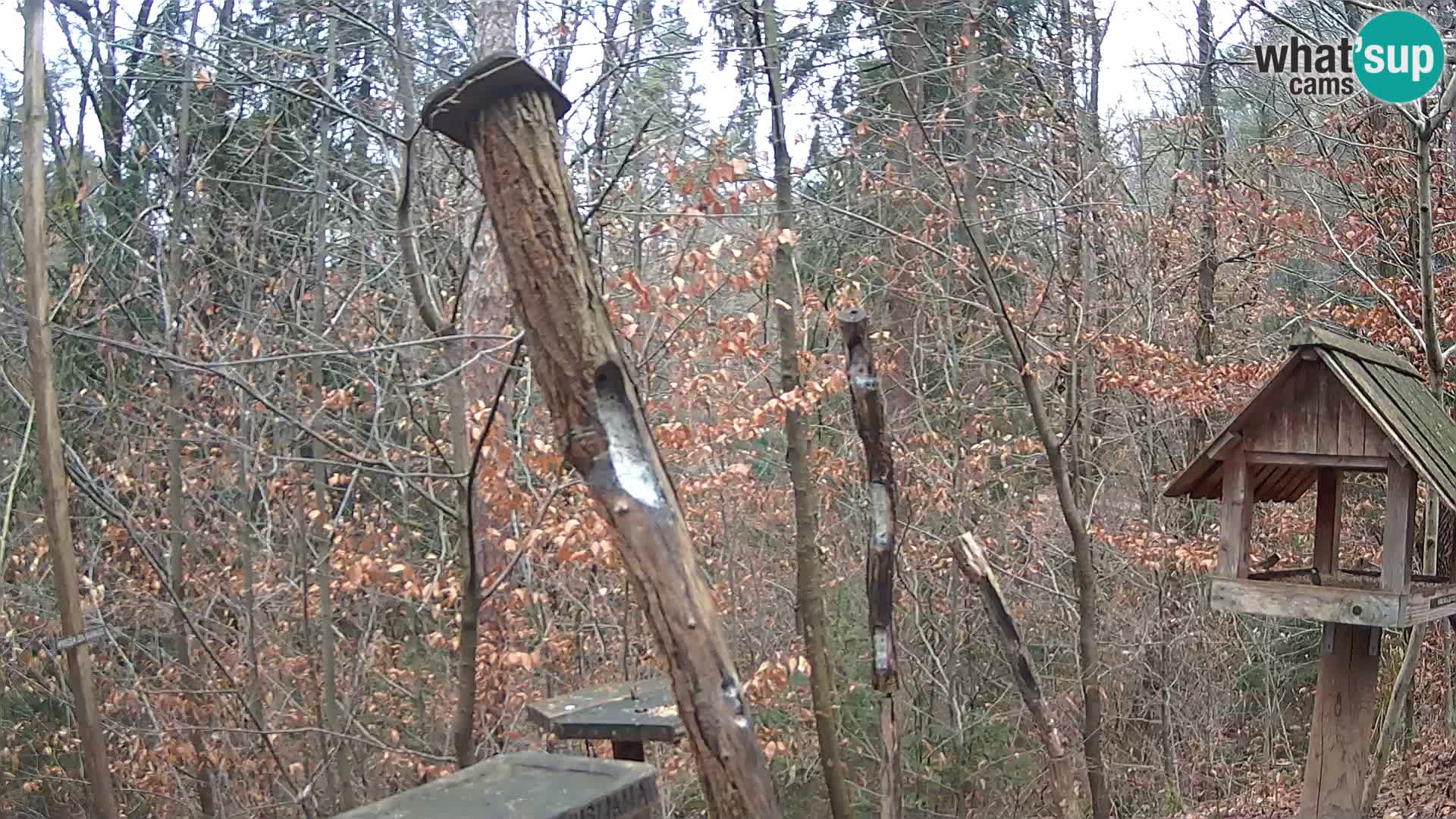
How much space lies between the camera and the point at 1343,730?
4.07 m

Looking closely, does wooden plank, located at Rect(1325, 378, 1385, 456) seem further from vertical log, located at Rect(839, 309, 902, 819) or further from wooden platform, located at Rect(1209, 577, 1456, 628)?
vertical log, located at Rect(839, 309, 902, 819)

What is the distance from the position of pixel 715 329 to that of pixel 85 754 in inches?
154

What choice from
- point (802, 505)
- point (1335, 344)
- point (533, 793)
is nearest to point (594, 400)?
point (533, 793)

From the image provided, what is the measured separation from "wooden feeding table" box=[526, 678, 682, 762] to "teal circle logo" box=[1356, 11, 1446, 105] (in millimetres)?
4628

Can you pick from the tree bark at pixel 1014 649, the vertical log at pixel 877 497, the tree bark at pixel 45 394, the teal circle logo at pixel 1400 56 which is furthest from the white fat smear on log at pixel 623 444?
the teal circle logo at pixel 1400 56

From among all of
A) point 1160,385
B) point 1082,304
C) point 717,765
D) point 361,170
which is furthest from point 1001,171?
point 717,765

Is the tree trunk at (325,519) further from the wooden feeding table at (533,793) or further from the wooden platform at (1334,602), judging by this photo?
the wooden platform at (1334,602)

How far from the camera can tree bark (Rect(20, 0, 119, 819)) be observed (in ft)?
16.2

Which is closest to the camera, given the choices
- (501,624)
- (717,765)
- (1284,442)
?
(717,765)

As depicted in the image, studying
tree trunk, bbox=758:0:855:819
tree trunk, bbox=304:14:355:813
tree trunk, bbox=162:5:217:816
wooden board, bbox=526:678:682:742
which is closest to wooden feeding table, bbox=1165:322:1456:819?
wooden board, bbox=526:678:682:742

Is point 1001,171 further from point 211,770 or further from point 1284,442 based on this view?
point 211,770

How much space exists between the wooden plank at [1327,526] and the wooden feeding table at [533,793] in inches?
104

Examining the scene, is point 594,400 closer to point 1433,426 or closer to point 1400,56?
point 1433,426

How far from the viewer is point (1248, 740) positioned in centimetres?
952
